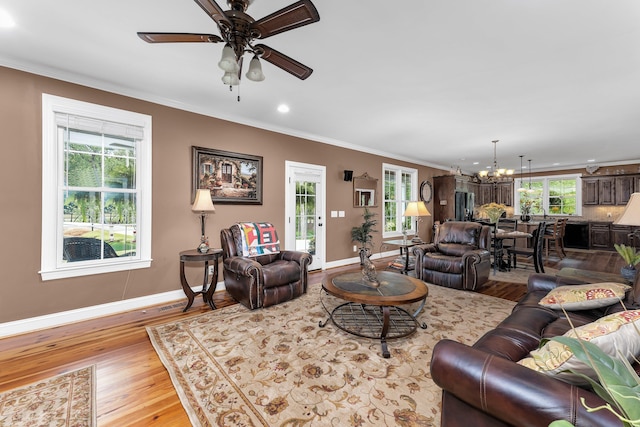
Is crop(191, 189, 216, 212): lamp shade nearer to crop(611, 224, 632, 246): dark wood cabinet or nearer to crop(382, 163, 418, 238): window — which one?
crop(382, 163, 418, 238): window

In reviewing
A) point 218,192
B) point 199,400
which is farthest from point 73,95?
point 199,400

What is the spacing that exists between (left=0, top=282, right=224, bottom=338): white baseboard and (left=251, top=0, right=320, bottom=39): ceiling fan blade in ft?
Result: 10.7

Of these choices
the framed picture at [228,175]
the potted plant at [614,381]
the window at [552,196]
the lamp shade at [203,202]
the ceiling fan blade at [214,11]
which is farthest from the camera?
the window at [552,196]

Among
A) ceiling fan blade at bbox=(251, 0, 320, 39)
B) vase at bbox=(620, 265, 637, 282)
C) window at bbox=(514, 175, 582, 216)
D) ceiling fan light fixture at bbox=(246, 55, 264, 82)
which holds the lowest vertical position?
vase at bbox=(620, 265, 637, 282)

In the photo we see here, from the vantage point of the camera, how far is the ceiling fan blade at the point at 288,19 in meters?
1.44

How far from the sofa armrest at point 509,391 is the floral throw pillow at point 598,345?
3.1 inches

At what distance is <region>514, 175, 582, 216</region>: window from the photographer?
823cm

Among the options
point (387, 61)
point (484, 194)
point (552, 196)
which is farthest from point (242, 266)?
point (552, 196)

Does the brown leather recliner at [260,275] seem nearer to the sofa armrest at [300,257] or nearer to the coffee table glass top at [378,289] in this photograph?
the sofa armrest at [300,257]

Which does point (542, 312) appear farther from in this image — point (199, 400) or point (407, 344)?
point (199, 400)

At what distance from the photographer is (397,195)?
7031 millimetres

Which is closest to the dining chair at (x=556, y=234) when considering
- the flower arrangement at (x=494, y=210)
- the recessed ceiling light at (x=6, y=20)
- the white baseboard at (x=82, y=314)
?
the flower arrangement at (x=494, y=210)

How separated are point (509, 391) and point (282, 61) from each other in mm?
2274

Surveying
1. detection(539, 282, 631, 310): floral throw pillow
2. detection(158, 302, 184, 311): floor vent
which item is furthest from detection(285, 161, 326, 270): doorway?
detection(539, 282, 631, 310): floral throw pillow
